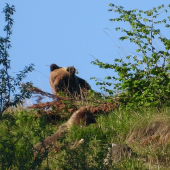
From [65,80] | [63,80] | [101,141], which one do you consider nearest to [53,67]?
[65,80]

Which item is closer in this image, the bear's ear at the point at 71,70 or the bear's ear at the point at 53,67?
the bear's ear at the point at 71,70

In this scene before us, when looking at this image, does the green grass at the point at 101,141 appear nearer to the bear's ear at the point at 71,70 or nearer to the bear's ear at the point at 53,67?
the bear's ear at the point at 71,70

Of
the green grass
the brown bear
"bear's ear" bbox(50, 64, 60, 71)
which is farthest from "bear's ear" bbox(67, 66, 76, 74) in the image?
the green grass

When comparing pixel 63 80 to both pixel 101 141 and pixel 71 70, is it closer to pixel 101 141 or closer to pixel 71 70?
pixel 71 70

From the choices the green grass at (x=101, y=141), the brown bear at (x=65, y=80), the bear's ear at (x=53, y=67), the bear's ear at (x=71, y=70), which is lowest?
the green grass at (x=101, y=141)

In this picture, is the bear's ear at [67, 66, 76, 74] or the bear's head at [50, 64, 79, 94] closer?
the bear's head at [50, 64, 79, 94]

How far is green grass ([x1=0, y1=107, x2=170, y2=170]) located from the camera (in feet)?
20.4

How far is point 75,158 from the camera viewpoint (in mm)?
6180

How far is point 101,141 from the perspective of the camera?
22.4ft

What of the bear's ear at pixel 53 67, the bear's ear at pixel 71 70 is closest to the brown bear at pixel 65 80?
the bear's ear at pixel 71 70

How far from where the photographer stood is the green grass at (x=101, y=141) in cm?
621

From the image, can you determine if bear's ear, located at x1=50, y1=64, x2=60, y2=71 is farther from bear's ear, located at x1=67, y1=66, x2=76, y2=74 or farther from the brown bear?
bear's ear, located at x1=67, y1=66, x2=76, y2=74

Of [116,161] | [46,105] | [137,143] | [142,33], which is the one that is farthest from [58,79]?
[116,161]

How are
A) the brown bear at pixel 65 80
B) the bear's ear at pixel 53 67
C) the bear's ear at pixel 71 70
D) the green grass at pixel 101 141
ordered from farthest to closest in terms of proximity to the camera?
the bear's ear at pixel 53 67, the bear's ear at pixel 71 70, the brown bear at pixel 65 80, the green grass at pixel 101 141
